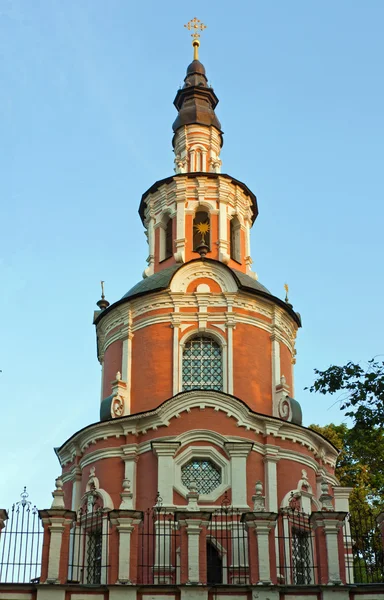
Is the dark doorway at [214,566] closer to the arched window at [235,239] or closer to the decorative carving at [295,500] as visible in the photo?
the decorative carving at [295,500]

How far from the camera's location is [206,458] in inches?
987

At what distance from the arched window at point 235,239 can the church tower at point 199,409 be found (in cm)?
6

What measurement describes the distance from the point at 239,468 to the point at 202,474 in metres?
1.00

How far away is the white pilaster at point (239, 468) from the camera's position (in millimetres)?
24391

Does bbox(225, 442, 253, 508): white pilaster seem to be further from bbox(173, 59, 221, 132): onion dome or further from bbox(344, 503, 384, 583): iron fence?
bbox(173, 59, 221, 132): onion dome

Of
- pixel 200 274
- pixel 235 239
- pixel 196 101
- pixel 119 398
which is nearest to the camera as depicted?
pixel 119 398

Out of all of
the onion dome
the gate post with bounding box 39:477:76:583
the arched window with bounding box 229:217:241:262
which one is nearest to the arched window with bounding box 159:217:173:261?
the arched window with bounding box 229:217:241:262

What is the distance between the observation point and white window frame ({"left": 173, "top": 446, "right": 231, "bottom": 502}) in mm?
24594

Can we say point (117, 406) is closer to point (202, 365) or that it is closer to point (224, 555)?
point (202, 365)

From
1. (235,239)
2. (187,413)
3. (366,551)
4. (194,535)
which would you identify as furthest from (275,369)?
(194,535)

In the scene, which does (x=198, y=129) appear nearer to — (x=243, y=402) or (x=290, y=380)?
(x=290, y=380)

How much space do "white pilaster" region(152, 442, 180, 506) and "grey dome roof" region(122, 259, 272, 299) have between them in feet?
17.8

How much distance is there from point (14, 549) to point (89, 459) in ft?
24.8

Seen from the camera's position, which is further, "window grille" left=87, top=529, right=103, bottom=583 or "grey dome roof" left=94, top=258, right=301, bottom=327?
"grey dome roof" left=94, top=258, right=301, bottom=327
